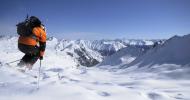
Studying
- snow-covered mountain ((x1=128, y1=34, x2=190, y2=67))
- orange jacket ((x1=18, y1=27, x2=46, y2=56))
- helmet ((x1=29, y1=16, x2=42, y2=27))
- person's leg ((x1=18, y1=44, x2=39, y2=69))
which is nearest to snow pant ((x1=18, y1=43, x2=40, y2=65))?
person's leg ((x1=18, y1=44, x2=39, y2=69))

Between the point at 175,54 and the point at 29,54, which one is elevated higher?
the point at 29,54

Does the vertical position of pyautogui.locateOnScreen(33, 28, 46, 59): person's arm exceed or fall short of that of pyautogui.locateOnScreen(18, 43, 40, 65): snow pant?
it exceeds it

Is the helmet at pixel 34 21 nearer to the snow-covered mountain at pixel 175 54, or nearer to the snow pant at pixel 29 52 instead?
the snow pant at pixel 29 52

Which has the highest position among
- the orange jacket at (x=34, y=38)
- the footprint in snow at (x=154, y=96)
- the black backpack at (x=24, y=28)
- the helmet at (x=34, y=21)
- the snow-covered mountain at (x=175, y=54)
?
the helmet at (x=34, y=21)

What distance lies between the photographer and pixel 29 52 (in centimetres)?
935

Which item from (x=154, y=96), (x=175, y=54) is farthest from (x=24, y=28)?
(x=175, y=54)

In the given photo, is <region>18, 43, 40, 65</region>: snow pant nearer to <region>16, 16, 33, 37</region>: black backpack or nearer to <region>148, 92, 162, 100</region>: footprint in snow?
<region>16, 16, 33, 37</region>: black backpack

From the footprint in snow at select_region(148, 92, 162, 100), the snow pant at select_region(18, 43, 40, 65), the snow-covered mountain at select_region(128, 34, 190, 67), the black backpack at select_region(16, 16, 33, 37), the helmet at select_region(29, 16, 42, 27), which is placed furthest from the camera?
the snow-covered mountain at select_region(128, 34, 190, 67)

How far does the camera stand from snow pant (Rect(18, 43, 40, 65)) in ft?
30.1

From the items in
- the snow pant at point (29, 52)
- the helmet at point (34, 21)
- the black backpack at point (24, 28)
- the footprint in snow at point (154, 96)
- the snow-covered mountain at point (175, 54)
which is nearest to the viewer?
the footprint in snow at point (154, 96)

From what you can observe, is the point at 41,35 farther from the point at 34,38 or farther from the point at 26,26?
the point at 26,26

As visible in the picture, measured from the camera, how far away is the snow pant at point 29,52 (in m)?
9.16

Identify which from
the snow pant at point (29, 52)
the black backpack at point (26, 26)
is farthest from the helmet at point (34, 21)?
the snow pant at point (29, 52)

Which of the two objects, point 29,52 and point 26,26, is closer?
point 26,26
